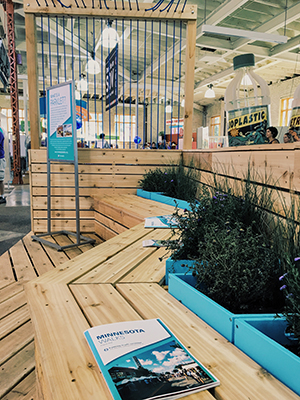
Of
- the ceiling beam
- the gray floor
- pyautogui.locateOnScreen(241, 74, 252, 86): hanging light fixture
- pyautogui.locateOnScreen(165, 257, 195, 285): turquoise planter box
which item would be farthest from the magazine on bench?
the ceiling beam

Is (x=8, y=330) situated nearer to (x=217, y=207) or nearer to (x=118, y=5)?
(x=217, y=207)

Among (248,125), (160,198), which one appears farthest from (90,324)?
(160,198)

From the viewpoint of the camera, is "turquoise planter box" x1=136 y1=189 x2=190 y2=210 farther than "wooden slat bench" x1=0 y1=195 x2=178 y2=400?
Yes

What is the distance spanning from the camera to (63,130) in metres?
3.30

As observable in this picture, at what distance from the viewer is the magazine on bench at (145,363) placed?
29.3 inches

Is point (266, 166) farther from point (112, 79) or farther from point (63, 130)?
point (112, 79)

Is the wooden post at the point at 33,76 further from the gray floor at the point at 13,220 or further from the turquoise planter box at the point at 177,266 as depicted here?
the turquoise planter box at the point at 177,266

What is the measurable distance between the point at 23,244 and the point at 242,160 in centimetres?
257

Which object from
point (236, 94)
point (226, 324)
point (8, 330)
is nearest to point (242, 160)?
point (236, 94)

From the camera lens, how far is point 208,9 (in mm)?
7828

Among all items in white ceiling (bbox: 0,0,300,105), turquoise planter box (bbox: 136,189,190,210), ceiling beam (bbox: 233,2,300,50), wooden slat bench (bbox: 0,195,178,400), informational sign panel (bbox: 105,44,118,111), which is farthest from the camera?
white ceiling (bbox: 0,0,300,105)

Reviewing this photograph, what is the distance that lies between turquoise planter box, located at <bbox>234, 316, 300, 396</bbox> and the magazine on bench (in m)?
0.15

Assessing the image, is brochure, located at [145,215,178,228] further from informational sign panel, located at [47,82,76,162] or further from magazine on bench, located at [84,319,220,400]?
magazine on bench, located at [84,319,220,400]

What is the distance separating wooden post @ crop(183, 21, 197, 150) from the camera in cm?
382
